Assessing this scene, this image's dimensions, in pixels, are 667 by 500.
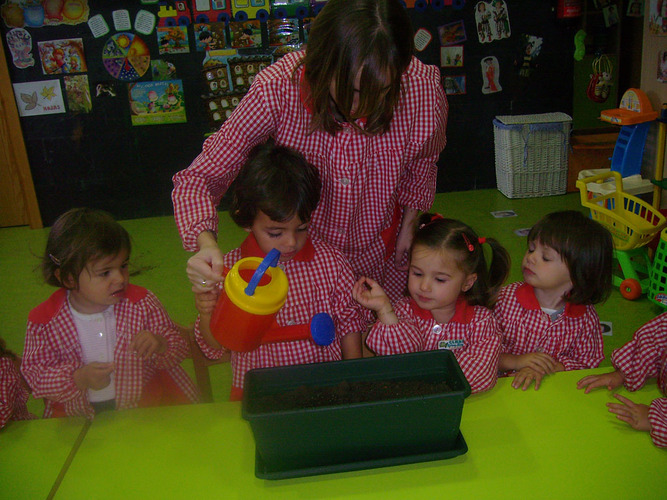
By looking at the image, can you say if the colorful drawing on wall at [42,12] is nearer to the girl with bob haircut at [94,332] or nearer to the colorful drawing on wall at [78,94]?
the colorful drawing on wall at [78,94]

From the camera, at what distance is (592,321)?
1.54 meters

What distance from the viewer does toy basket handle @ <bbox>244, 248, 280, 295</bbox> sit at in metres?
0.97

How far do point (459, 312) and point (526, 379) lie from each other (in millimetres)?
275

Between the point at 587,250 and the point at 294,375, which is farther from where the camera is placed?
the point at 587,250

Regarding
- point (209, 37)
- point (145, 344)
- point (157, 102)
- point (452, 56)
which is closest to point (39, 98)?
point (157, 102)

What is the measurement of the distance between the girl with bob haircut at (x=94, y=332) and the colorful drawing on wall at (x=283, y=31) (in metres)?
3.10

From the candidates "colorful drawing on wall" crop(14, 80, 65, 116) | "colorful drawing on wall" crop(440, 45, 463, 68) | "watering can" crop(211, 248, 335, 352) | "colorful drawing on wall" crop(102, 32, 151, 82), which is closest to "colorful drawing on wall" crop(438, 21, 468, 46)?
"colorful drawing on wall" crop(440, 45, 463, 68)

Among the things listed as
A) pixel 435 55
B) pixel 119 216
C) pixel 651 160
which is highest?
pixel 435 55

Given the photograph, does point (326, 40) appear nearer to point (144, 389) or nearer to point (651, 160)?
point (144, 389)

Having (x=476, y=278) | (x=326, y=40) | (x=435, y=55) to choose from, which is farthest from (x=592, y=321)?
(x=435, y=55)

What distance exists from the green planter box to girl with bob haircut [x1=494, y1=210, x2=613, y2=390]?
1.73 ft

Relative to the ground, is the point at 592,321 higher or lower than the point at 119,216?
higher

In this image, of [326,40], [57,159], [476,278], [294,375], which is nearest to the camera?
[294,375]

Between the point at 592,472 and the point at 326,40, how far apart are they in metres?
0.92
